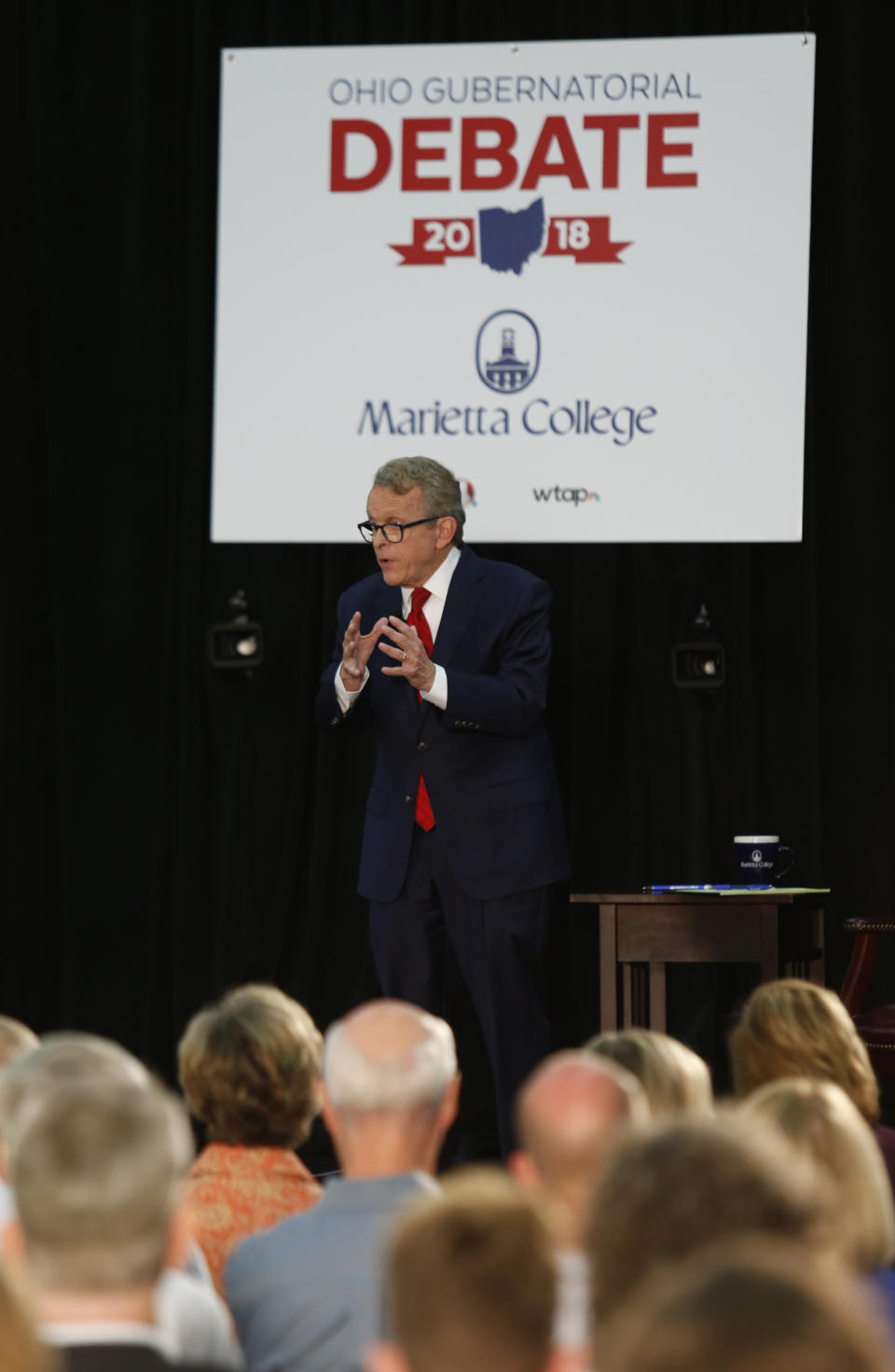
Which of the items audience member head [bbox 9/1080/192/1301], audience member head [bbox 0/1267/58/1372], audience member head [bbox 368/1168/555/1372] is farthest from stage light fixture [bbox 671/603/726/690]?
audience member head [bbox 0/1267/58/1372]

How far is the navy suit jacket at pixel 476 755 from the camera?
390 centimetres

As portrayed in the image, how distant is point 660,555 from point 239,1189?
2.95m

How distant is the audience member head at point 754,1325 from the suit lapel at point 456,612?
3199mm

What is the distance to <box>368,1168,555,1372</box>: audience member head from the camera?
3.36ft

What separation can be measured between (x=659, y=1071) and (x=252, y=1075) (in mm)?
550

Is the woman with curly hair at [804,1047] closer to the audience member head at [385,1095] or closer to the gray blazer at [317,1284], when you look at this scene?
the audience member head at [385,1095]

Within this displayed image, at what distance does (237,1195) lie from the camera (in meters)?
2.18

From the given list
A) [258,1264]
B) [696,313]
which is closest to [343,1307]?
[258,1264]

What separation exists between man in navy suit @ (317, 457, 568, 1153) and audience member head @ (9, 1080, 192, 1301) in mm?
2499

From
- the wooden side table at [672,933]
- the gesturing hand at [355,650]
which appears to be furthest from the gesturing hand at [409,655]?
the wooden side table at [672,933]

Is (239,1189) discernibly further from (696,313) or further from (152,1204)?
(696,313)

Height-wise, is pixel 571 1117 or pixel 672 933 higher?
pixel 571 1117

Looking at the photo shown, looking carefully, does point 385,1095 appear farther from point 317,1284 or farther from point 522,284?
point 522,284

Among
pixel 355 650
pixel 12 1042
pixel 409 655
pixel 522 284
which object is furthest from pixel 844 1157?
pixel 522 284
